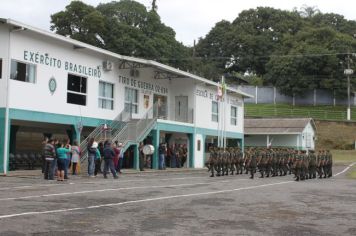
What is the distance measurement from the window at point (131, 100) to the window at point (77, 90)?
4.38 metres

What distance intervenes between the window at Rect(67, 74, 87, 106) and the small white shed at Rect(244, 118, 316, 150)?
29.3m

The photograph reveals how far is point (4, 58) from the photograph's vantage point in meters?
23.8

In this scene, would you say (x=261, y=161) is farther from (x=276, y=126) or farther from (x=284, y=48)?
(x=284, y=48)

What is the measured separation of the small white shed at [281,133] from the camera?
182 ft

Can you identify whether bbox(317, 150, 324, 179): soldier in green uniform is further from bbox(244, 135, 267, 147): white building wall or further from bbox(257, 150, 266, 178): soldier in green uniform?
bbox(244, 135, 267, 147): white building wall

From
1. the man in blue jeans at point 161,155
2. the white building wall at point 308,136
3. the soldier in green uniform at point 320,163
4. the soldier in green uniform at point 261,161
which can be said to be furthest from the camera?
the white building wall at point 308,136

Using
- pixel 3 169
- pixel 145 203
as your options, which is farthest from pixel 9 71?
pixel 145 203

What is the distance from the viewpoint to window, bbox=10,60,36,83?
24.2m

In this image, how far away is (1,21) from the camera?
23.1 meters

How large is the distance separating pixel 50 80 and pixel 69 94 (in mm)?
1699

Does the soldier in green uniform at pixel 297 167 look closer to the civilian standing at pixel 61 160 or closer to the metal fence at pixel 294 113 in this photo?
the civilian standing at pixel 61 160

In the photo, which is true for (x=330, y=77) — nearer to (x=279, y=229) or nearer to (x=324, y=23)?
(x=324, y=23)

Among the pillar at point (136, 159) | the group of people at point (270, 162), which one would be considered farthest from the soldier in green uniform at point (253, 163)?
the pillar at point (136, 159)

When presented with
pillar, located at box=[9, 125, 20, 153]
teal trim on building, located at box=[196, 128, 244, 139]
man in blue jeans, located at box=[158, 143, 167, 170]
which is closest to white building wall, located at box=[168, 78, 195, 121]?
teal trim on building, located at box=[196, 128, 244, 139]
